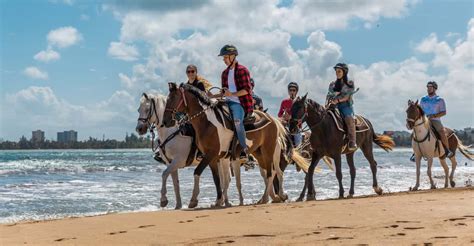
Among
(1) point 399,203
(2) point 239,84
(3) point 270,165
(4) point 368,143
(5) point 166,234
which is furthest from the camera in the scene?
(4) point 368,143

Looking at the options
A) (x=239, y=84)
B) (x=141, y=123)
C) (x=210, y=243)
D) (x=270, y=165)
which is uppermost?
(x=239, y=84)

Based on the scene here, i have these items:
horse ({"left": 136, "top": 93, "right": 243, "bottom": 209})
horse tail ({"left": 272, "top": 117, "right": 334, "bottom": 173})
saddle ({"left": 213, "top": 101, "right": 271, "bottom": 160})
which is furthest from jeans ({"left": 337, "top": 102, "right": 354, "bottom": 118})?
horse ({"left": 136, "top": 93, "right": 243, "bottom": 209})

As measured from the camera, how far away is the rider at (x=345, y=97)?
493 inches

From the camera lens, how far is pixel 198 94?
10188mm

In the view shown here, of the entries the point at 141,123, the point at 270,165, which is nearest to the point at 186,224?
the point at 141,123

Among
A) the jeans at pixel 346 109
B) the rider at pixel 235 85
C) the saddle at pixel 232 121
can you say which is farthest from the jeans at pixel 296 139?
the rider at pixel 235 85

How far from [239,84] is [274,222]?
3.39m

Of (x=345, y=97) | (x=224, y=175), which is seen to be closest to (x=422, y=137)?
(x=345, y=97)

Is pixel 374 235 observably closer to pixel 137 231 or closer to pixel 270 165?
pixel 137 231

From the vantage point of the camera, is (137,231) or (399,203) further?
(399,203)

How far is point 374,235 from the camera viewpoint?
6.57m

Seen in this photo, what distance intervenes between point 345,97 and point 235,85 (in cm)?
297

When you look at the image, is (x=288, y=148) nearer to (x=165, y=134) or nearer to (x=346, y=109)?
(x=346, y=109)

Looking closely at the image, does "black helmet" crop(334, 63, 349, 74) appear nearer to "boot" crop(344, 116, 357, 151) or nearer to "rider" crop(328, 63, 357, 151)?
"rider" crop(328, 63, 357, 151)
